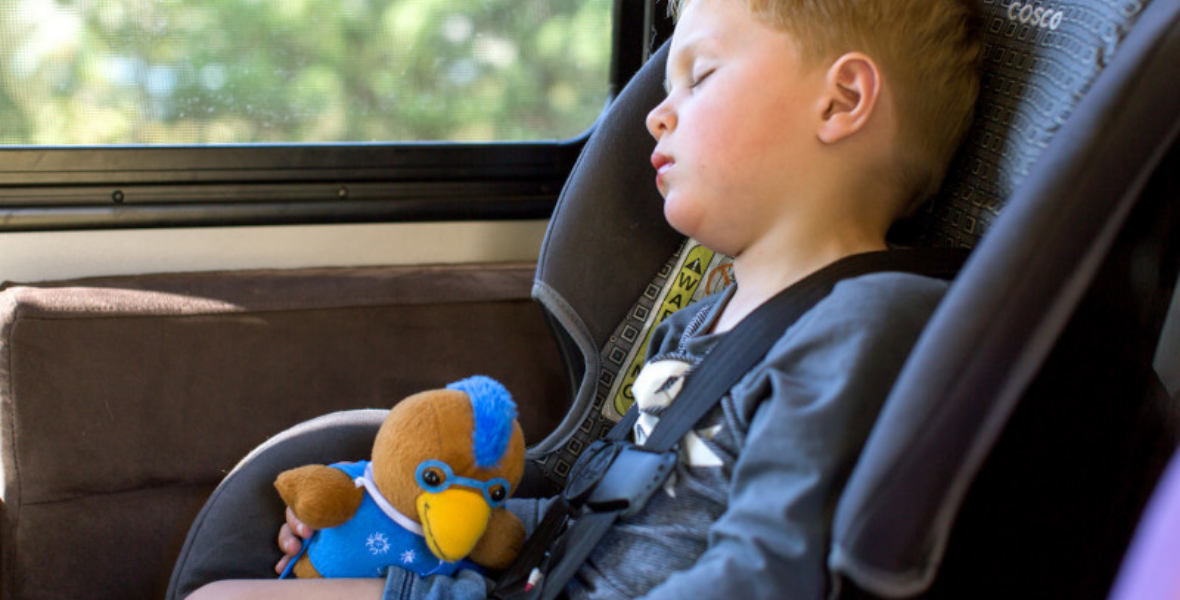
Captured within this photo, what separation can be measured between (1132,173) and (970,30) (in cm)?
45

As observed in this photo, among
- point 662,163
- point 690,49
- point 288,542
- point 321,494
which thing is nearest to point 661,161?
point 662,163

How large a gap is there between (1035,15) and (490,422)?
672 mm

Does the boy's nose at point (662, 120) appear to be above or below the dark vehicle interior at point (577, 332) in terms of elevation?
above

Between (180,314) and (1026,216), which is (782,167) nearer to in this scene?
(1026,216)

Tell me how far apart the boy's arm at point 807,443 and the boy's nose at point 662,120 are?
0.31 meters

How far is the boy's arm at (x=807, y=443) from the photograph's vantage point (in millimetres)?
757

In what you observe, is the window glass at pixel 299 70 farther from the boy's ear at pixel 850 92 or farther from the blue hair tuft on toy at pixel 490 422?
the boy's ear at pixel 850 92

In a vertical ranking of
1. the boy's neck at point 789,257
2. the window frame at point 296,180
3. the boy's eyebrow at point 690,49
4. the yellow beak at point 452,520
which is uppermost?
the boy's eyebrow at point 690,49

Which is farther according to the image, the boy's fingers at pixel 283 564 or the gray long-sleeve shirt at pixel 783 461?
the boy's fingers at pixel 283 564

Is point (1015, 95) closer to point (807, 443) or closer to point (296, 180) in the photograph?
point (807, 443)

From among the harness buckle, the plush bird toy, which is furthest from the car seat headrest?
the plush bird toy

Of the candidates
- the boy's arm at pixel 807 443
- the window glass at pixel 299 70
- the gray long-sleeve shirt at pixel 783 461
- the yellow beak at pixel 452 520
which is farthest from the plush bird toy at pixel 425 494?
the window glass at pixel 299 70

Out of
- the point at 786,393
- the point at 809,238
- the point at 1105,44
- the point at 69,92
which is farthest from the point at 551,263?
the point at 69,92

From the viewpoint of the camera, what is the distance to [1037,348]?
2.13ft
